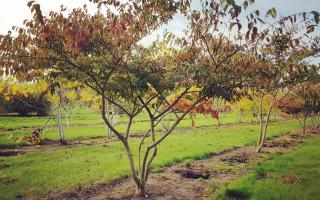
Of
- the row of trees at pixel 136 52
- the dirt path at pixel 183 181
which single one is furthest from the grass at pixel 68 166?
the row of trees at pixel 136 52

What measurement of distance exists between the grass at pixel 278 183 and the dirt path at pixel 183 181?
0.86 metres

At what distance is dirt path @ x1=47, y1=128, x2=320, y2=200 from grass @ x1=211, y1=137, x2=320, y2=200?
86 cm

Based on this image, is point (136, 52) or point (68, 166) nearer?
point (136, 52)

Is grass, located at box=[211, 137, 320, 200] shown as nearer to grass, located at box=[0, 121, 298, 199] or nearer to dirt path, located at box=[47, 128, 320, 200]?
dirt path, located at box=[47, 128, 320, 200]

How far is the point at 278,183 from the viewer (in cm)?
1261

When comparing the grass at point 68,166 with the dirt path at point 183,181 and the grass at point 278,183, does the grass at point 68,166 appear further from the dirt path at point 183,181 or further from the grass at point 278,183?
the grass at point 278,183

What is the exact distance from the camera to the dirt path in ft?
38.3

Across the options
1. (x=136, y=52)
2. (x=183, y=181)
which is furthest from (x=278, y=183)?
(x=136, y=52)

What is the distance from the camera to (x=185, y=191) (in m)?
12.2

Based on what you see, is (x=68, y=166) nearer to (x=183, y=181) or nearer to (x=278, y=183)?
(x=183, y=181)

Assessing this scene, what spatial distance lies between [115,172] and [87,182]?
1974 millimetres

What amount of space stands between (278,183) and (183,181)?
12.8 feet

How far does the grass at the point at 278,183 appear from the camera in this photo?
11094mm

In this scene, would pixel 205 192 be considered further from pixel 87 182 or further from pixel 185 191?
pixel 87 182
